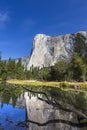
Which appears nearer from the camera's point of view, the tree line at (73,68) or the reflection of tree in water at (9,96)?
the reflection of tree in water at (9,96)

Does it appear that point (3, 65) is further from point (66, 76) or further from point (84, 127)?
point (84, 127)

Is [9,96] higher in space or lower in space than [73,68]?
lower

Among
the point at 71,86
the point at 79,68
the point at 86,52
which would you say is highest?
the point at 86,52

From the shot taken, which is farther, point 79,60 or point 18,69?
point 18,69

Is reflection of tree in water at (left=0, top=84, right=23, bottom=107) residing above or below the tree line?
below

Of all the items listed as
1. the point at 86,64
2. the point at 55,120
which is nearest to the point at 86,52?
the point at 86,64

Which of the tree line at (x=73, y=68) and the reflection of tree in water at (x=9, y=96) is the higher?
the tree line at (x=73, y=68)

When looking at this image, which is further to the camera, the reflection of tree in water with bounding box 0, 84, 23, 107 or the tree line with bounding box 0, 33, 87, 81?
the tree line with bounding box 0, 33, 87, 81

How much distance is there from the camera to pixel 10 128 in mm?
19359

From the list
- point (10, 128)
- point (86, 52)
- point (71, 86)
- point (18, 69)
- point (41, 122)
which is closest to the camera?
point (10, 128)

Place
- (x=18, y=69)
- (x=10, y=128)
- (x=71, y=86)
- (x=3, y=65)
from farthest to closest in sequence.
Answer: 1. (x=18, y=69)
2. (x=3, y=65)
3. (x=71, y=86)
4. (x=10, y=128)

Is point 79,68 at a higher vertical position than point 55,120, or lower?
higher

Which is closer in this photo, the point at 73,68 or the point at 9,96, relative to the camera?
the point at 9,96

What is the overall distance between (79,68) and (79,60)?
3188 mm
